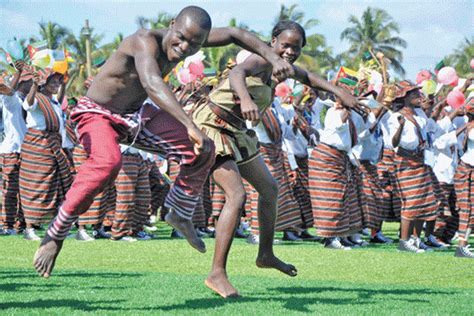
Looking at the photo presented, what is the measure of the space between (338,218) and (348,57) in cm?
4290

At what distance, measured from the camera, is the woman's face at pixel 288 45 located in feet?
20.4

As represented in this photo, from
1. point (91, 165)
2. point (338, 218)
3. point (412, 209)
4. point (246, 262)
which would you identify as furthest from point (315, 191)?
point (91, 165)

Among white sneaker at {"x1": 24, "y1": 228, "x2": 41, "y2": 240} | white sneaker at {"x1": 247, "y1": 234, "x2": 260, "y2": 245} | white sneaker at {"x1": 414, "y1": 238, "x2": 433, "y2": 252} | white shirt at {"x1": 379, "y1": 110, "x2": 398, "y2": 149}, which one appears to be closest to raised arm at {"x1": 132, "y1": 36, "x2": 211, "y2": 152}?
white sneaker at {"x1": 414, "y1": 238, "x2": 433, "y2": 252}

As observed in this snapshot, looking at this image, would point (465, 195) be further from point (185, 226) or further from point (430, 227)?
point (185, 226)

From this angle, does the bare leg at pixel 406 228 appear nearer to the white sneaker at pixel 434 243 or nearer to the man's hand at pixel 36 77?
the white sneaker at pixel 434 243

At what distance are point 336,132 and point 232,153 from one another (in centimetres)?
499

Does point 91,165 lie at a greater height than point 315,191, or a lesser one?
greater

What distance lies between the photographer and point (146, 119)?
580 cm

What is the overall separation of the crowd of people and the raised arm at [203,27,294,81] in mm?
14

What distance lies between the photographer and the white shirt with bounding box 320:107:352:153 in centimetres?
1084

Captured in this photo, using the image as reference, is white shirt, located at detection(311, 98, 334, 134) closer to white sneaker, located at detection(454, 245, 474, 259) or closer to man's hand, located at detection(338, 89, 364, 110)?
white sneaker, located at detection(454, 245, 474, 259)

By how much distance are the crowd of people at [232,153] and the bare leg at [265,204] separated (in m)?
0.01

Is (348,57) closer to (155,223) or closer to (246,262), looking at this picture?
(155,223)

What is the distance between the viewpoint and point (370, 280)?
25.9 feet
